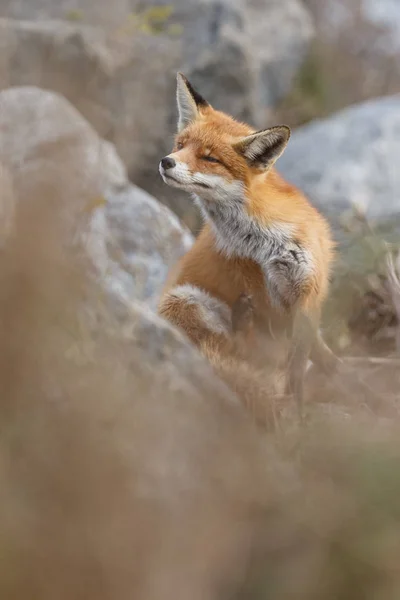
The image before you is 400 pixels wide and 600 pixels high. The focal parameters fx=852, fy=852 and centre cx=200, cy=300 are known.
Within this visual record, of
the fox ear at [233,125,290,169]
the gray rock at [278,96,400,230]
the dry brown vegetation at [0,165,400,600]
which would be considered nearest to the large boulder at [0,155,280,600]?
the dry brown vegetation at [0,165,400,600]

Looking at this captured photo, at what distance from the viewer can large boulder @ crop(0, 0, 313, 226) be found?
827 centimetres

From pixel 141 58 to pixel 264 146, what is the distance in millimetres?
5224

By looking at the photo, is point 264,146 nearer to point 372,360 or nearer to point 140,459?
point 372,360

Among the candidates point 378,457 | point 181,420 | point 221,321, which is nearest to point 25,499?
point 181,420

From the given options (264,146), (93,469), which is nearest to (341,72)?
(264,146)

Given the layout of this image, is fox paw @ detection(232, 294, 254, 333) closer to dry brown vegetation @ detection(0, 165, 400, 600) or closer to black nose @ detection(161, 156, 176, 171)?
black nose @ detection(161, 156, 176, 171)

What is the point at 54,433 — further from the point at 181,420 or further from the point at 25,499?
the point at 181,420

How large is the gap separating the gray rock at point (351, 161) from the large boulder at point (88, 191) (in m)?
2.12

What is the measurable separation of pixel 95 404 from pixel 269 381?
2.04 metres

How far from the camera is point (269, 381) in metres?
3.90

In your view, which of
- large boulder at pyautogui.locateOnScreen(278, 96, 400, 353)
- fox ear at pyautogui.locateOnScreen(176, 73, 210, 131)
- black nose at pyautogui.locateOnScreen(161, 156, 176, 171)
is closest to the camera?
black nose at pyautogui.locateOnScreen(161, 156, 176, 171)

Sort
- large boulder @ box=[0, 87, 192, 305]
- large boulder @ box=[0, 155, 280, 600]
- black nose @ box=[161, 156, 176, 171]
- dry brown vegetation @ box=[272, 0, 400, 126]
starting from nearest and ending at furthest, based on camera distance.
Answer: large boulder @ box=[0, 155, 280, 600] → large boulder @ box=[0, 87, 192, 305] → black nose @ box=[161, 156, 176, 171] → dry brown vegetation @ box=[272, 0, 400, 126]

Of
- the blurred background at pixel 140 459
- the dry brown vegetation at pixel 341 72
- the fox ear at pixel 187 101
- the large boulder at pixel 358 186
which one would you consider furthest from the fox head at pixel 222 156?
the dry brown vegetation at pixel 341 72

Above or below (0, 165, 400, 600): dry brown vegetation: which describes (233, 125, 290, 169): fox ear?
below
